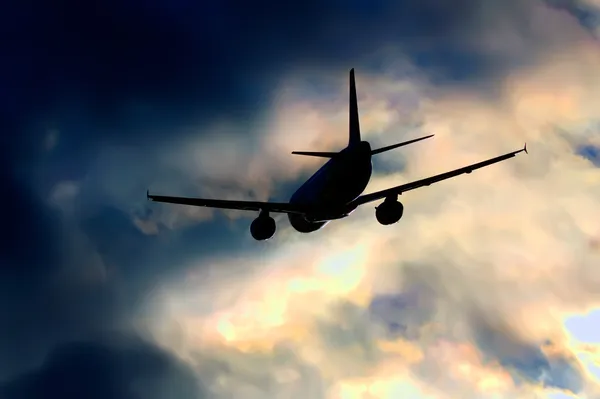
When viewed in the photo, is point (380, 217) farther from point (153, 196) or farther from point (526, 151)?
point (153, 196)

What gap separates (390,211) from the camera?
5481cm

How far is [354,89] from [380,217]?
12.4 metres

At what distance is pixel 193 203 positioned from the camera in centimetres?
5162

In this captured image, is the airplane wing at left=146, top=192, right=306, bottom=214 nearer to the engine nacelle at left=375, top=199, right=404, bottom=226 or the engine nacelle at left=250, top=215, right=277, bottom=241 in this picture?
the engine nacelle at left=250, top=215, right=277, bottom=241

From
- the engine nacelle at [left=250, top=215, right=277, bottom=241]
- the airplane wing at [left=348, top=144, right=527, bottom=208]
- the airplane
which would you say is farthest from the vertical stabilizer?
the engine nacelle at [left=250, top=215, right=277, bottom=241]

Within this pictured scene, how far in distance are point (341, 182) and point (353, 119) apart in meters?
6.93

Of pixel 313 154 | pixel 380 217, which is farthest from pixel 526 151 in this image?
pixel 313 154

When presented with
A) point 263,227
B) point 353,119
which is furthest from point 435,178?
point 263,227

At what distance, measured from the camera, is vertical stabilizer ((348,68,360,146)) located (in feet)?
183

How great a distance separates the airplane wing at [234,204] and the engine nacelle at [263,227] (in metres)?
1.02

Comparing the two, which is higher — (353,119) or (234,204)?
(353,119)

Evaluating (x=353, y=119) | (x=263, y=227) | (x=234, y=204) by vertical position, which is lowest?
(x=263, y=227)

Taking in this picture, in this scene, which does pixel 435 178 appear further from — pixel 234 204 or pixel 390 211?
pixel 234 204

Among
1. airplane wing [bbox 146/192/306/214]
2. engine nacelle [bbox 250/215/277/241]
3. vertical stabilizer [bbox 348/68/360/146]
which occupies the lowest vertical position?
engine nacelle [bbox 250/215/277/241]
